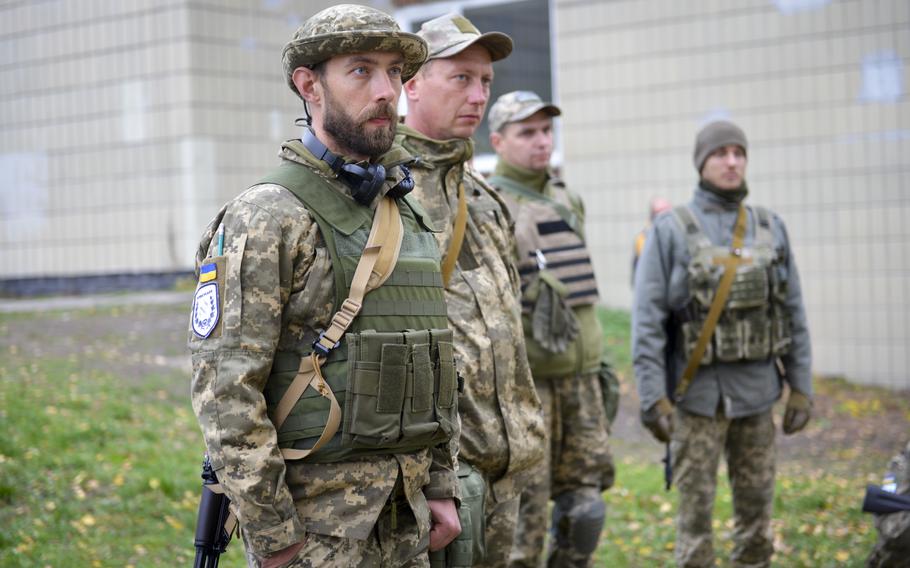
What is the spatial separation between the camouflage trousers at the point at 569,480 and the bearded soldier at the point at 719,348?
30 centimetres

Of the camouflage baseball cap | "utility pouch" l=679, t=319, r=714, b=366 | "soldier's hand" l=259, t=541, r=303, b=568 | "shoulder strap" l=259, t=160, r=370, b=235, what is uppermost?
the camouflage baseball cap

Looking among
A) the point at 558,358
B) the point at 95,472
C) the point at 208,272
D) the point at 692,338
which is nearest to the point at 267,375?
the point at 208,272

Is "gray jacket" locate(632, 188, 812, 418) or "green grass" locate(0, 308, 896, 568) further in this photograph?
"green grass" locate(0, 308, 896, 568)

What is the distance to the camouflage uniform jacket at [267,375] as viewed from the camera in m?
2.55

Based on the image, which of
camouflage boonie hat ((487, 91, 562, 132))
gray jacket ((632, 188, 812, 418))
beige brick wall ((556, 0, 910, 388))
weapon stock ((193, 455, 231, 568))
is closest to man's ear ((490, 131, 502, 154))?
camouflage boonie hat ((487, 91, 562, 132))

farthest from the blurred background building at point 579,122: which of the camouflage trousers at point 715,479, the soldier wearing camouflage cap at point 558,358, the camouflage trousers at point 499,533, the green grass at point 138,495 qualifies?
the camouflage trousers at point 499,533

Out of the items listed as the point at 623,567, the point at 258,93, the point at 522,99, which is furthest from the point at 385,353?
the point at 258,93

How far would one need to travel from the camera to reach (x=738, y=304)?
5.10 m

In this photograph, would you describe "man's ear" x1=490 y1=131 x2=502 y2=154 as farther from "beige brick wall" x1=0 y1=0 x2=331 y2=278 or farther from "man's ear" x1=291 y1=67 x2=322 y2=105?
"beige brick wall" x1=0 y1=0 x2=331 y2=278

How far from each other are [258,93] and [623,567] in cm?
1101

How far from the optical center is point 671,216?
209 inches

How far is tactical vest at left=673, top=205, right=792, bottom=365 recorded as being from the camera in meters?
5.10

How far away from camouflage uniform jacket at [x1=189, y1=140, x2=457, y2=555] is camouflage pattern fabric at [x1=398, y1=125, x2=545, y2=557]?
31.3 inches

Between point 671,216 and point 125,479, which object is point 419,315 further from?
point 125,479
